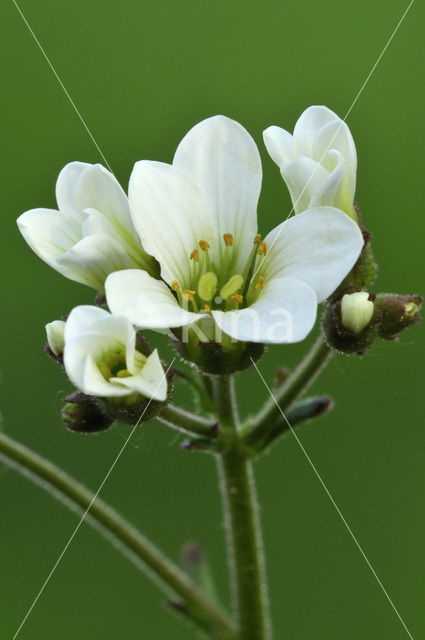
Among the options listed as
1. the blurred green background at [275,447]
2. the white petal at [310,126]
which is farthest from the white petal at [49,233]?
the blurred green background at [275,447]

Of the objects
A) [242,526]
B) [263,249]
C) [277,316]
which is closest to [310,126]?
[263,249]

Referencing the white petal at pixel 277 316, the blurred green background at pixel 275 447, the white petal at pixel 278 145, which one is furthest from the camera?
the blurred green background at pixel 275 447

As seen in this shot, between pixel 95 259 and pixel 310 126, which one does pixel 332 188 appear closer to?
pixel 310 126

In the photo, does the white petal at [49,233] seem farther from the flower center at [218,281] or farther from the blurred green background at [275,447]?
the blurred green background at [275,447]

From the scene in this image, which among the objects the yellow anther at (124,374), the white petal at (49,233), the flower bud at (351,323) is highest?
the flower bud at (351,323)

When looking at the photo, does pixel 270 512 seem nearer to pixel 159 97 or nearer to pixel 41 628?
pixel 41 628

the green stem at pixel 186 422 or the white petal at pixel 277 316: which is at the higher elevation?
the white petal at pixel 277 316
